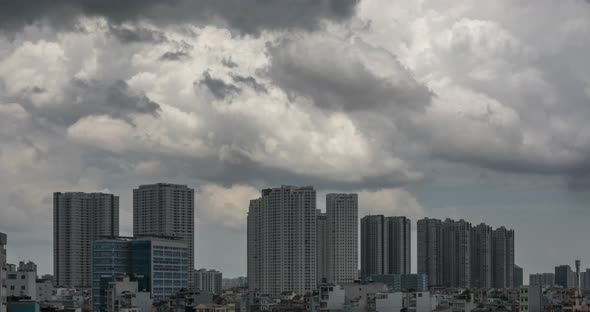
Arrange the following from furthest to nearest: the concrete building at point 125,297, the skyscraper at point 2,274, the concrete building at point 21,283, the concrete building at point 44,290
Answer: the concrete building at point 44,290 < the concrete building at point 125,297 < the concrete building at point 21,283 < the skyscraper at point 2,274

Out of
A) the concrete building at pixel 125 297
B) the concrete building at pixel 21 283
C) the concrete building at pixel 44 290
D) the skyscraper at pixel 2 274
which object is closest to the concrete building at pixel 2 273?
the skyscraper at pixel 2 274

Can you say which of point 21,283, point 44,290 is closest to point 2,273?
point 21,283

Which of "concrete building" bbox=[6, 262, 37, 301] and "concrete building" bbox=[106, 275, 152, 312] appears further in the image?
"concrete building" bbox=[106, 275, 152, 312]

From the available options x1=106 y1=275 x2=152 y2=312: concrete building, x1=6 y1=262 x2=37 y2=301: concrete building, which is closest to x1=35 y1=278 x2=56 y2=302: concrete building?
x1=106 y1=275 x2=152 y2=312: concrete building

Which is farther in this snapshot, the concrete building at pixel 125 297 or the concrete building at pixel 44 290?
the concrete building at pixel 44 290

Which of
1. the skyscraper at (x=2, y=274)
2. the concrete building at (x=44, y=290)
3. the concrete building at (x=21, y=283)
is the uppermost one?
the skyscraper at (x=2, y=274)

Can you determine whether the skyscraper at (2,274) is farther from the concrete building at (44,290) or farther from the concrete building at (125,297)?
the concrete building at (44,290)

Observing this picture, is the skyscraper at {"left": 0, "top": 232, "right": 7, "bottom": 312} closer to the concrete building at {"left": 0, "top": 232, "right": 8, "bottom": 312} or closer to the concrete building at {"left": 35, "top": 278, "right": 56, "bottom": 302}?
the concrete building at {"left": 0, "top": 232, "right": 8, "bottom": 312}

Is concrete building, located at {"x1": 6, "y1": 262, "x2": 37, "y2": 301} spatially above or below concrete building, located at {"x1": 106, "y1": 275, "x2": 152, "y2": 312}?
above

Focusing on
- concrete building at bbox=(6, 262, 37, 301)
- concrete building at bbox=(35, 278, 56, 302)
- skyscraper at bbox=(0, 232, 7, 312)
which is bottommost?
concrete building at bbox=(35, 278, 56, 302)

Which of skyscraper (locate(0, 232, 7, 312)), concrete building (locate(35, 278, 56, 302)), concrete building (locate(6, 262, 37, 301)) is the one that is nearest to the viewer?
skyscraper (locate(0, 232, 7, 312))

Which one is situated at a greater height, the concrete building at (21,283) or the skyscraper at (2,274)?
the skyscraper at (2,274)

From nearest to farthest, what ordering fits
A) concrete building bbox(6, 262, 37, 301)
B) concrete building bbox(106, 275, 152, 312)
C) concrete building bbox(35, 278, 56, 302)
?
concrete building bbox(6, 262, 37, 301), concrete building bbox(106, 275, 152, 312), concrete building bbox(35, 278, 56, 302)

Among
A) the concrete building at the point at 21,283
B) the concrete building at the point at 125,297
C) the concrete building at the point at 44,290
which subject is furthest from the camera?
the concrete building at the point at 44,290
